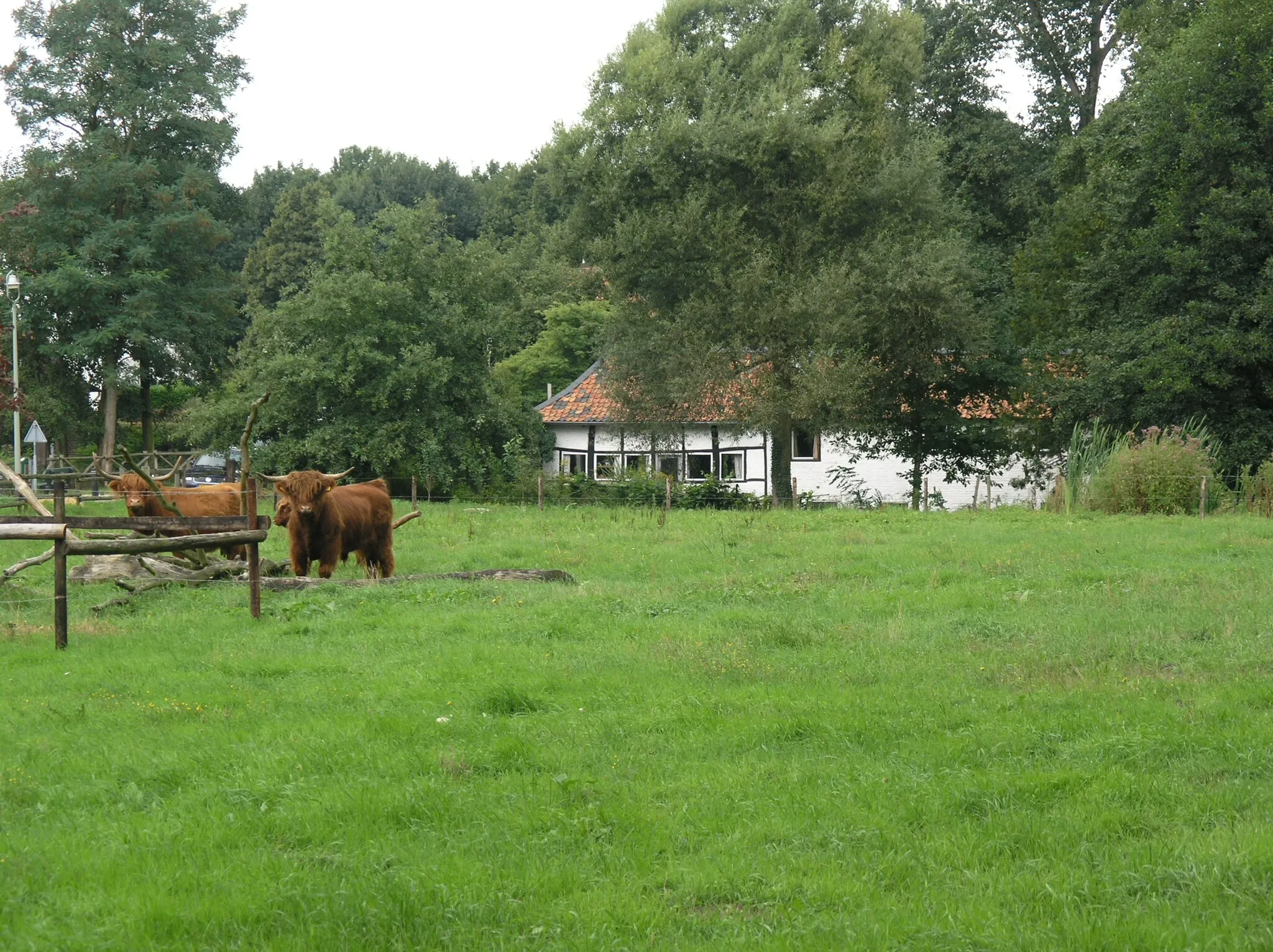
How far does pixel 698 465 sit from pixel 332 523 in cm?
2771

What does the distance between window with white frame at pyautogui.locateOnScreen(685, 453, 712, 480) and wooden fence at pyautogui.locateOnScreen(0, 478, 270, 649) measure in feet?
101

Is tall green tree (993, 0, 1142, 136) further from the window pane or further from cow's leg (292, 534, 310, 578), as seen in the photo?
cow's leg (292, 534, 310, 578)

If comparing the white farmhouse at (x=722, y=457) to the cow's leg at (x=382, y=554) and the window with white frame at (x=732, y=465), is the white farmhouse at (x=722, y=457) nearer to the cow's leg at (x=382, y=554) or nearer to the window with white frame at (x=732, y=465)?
the window with white frame at (x=732, y=465)

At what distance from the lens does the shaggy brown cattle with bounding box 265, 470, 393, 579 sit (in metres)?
15.0

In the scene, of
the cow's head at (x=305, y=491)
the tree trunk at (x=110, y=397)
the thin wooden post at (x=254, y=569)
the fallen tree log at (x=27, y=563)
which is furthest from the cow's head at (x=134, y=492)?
the tree trunk at (x=110, y=397)

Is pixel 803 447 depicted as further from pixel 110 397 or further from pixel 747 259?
pixel 110 397

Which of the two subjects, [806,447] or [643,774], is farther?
[806,447]

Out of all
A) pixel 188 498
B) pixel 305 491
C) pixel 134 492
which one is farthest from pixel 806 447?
pixel 305 491

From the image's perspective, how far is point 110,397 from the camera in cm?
4331

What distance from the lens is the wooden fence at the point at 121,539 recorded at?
9.94 meters

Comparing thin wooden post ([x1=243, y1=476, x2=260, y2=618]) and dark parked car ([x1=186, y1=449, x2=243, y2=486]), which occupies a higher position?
dark parked car ([x1=186, y1=449, x2=243, y2=486])

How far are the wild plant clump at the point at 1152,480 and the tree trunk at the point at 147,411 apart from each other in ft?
109

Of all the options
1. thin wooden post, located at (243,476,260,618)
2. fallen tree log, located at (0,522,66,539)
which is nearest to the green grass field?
thin wooden post, located at (243,476,260,618)

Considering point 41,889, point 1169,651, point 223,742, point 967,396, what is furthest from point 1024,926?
point 967,396
